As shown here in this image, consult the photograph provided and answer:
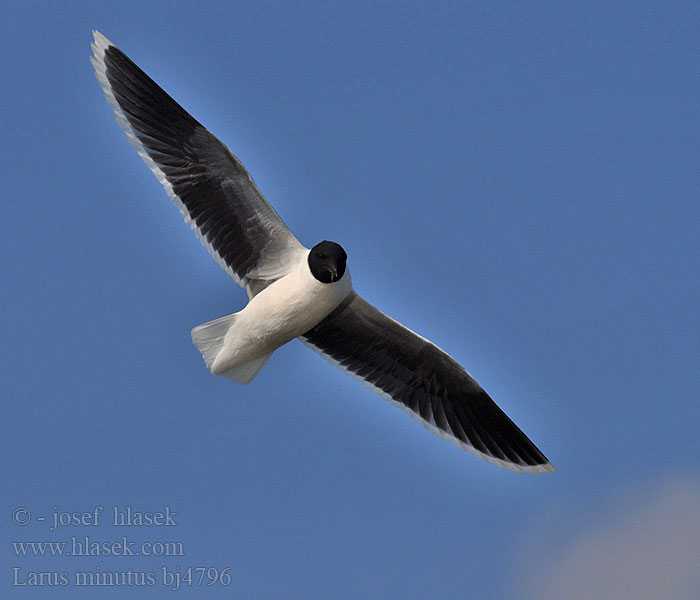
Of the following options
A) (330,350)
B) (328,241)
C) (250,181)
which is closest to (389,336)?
(330,350)

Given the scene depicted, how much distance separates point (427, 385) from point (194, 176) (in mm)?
3119

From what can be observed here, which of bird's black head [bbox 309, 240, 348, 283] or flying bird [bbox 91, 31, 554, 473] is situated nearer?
bird's black head [bbox 309, 240, 348, 283]

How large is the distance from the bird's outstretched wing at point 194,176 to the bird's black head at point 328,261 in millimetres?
465

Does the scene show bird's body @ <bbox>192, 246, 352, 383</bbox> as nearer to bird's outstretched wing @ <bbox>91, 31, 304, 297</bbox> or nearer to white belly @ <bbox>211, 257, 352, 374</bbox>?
white belly @ <bbox>211, 257, 352, 374</bbox>

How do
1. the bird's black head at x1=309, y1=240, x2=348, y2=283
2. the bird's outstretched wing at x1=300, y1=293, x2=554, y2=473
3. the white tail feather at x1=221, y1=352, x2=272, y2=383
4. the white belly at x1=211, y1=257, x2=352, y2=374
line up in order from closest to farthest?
the bird's black head at x1=309, y1=240, x2=348, y2=283 → the white belly at x1=211, y1=257, x2=352, y2=374 → the white tail feather at x1=221, y1=352, x2=272, y2=383 → the bird's outstretched wing at x1=300, y1=293, x2=554, y2=473

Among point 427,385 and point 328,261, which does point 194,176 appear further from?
point 427,385

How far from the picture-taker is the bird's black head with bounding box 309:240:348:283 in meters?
10.7

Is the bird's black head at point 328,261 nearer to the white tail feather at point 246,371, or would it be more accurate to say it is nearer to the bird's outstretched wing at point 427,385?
the bird's outstretched wing at point 427,385

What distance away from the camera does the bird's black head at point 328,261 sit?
10719mm

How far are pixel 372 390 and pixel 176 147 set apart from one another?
308 centimetres

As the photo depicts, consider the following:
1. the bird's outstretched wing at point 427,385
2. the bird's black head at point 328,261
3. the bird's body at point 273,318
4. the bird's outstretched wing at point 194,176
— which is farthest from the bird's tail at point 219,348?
the bird's black head at point 328,261

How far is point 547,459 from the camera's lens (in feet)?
39.6

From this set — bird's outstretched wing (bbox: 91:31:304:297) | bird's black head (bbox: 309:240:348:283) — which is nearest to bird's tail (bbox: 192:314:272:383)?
bird's outstretched wing (bbox: 91:31:304:297)

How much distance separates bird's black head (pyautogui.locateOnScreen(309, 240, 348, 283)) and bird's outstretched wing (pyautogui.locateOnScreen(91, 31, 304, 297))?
1.53ft
